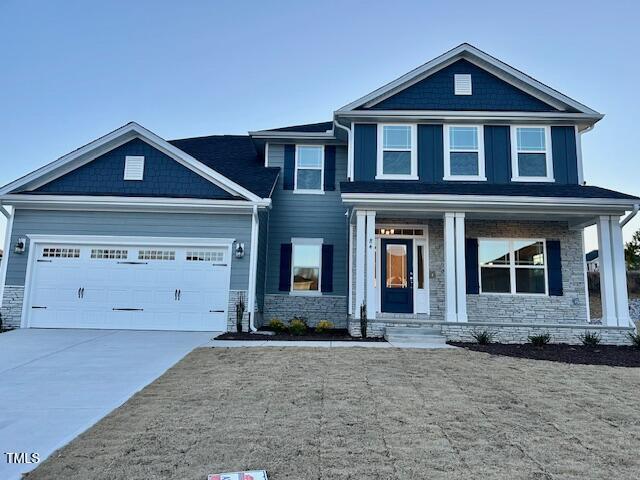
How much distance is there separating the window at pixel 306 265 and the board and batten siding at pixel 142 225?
202 cm

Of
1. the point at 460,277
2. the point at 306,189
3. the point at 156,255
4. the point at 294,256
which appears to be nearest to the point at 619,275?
the point at 460,277

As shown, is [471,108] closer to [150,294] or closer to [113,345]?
[150,294]

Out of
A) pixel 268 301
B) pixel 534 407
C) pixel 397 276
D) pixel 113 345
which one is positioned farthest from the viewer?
pixel 268 301

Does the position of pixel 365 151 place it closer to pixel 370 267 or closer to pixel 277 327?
pixel 370 267

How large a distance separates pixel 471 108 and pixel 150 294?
999 centimetres

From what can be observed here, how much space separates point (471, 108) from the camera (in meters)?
11.4

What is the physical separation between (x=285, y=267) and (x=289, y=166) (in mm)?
3114

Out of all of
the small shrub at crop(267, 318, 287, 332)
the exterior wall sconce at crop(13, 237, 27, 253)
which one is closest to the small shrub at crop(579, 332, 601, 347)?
the small shrub at crop(267, 318, 287, 332)

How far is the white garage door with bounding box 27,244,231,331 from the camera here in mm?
10141

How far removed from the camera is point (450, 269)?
9594 mm

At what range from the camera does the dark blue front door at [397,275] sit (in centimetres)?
1088

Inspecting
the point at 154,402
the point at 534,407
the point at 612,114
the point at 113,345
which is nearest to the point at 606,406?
the point at 534,407

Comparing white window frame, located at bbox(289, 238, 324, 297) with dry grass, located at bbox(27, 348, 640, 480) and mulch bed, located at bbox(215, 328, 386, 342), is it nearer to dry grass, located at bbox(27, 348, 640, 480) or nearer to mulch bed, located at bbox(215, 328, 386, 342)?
mulch bed, located at bbox(215, 328, 386, 342)

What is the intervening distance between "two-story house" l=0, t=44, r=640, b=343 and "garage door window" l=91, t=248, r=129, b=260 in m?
0.06
